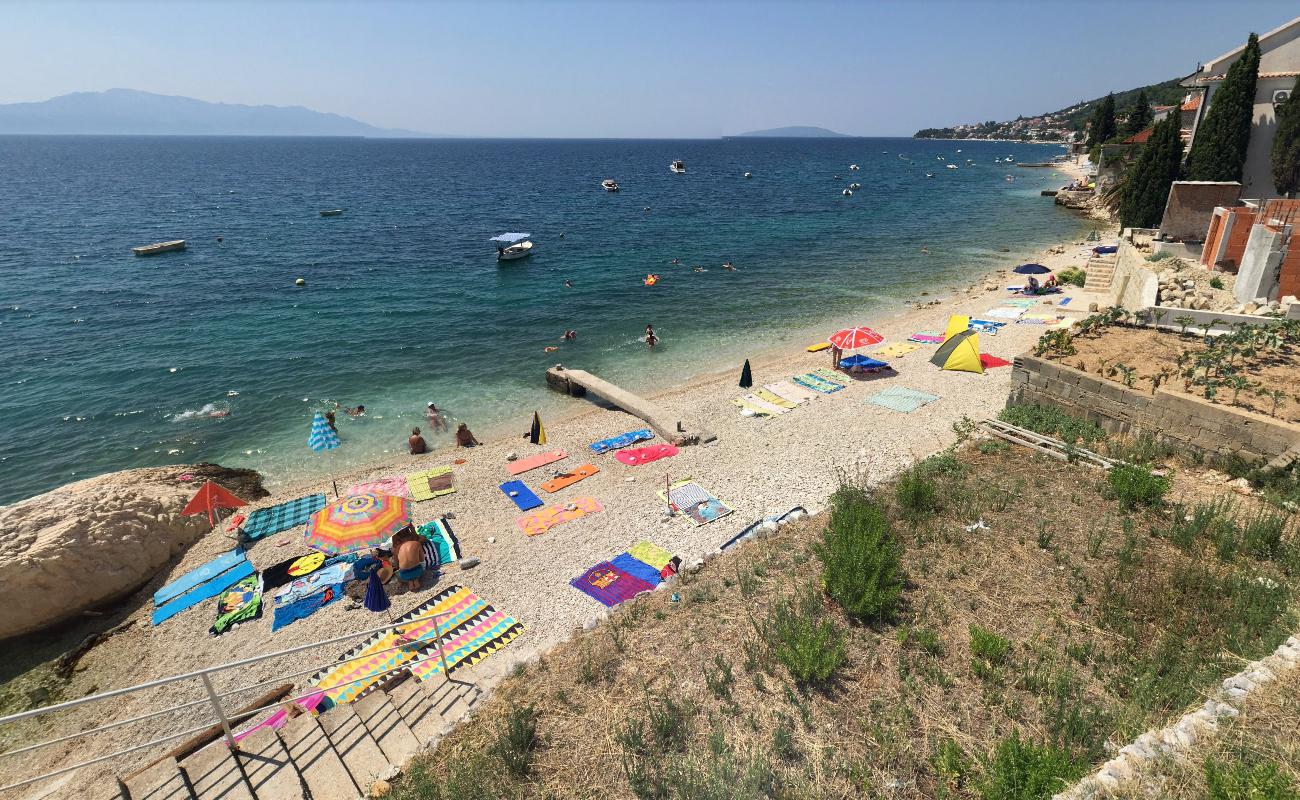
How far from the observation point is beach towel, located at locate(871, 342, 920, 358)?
2503cm

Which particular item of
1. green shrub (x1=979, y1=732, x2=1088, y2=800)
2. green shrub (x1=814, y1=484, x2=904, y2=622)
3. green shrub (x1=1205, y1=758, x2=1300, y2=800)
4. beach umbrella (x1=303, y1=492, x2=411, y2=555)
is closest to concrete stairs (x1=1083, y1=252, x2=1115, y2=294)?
green shrub (x1=814, y1=484, x2=904, y2=622)

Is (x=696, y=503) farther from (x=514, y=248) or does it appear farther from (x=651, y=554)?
(x=514, y=248)

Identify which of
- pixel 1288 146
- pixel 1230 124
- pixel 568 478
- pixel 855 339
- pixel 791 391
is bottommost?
pixel 568 478

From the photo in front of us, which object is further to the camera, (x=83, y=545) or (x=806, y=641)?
(x=83, y=545)

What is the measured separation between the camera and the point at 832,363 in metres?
25.1

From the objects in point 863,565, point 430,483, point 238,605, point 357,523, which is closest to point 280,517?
point 238,605

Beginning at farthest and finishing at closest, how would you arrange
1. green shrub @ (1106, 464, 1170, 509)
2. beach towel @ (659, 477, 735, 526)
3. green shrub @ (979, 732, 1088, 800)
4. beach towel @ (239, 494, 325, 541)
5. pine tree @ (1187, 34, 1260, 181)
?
pine tree @ (1187, 34, 1260, 181), beach towel @ (239, 494, 325, 541), beach towel @ (659, 477, 735, 526), green shrub @ (1106, 464, 1170, 509), green shrub @ (979, 732, 1088, 800)

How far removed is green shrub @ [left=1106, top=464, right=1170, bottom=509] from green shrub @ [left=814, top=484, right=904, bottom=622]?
4.37 meters

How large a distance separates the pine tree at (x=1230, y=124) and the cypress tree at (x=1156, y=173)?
110cm

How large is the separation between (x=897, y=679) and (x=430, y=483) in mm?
14202

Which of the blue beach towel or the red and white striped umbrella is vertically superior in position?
the red and white striped umbrella

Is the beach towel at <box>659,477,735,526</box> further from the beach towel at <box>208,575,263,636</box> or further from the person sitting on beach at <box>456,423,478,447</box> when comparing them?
the beach towel at <box>208,575,263,636</box>

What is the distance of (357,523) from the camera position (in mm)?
12125

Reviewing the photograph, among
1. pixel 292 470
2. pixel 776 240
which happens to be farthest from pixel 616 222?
pixel 292 470
